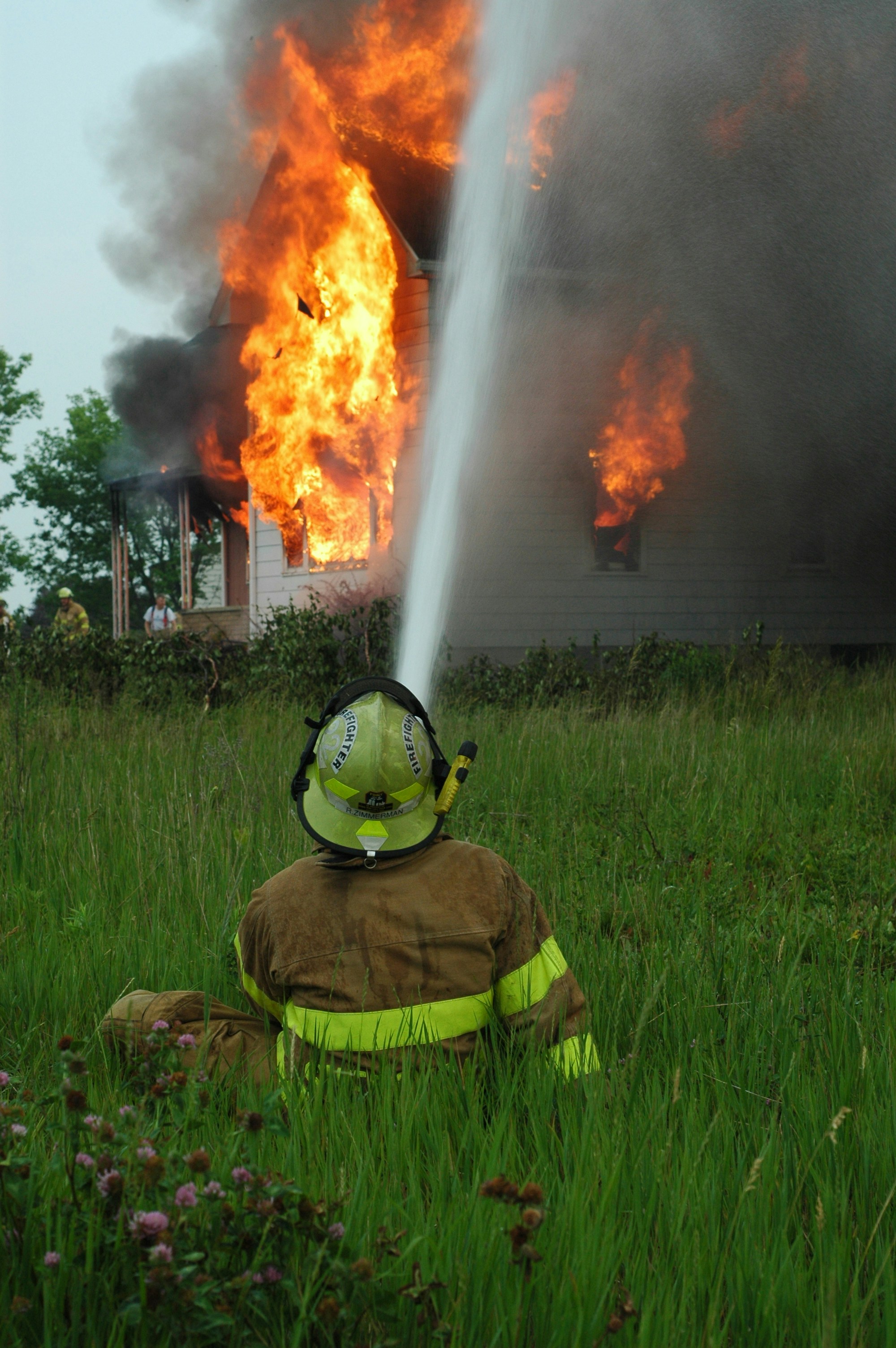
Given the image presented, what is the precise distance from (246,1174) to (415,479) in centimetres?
1208

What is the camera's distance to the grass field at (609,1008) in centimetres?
178

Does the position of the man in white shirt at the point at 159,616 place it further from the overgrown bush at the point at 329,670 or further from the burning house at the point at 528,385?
the overgrown bush at the point at 329,670

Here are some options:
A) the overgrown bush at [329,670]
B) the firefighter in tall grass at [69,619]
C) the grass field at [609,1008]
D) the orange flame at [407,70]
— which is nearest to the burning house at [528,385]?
the orange flame at [407,70]

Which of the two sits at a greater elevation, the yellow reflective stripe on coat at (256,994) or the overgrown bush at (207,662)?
the overgrown bush at (207,662)

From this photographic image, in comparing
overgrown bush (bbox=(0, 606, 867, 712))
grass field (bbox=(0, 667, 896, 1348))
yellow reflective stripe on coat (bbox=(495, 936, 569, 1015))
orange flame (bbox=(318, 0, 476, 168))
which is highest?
orange flame (bbox=(318, 0, 476, 168))

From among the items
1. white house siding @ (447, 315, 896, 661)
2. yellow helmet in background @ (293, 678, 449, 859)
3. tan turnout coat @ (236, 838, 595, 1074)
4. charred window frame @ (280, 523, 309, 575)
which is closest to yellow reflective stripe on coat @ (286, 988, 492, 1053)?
tan turnout coat @ (236, 838, 595, 1074)

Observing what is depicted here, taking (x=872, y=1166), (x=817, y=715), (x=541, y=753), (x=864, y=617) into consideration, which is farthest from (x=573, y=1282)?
(x=864, y=617)

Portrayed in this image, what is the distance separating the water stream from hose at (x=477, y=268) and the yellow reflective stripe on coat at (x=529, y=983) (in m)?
7.95

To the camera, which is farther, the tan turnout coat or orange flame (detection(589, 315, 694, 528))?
orange flame (detection(589, 315, 694, 528))

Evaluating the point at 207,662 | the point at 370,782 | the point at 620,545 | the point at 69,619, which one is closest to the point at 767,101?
the point at 620,545

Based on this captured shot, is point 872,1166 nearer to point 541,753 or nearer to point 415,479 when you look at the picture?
point 541,753

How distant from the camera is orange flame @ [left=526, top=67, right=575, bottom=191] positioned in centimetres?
1160

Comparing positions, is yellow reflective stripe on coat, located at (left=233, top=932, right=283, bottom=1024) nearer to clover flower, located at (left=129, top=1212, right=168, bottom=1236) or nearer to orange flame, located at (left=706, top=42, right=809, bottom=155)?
clover flower, located at (left=129, top=1212, right=168, bottom=1236)

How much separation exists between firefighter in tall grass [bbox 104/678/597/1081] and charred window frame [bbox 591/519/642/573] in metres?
12.5
